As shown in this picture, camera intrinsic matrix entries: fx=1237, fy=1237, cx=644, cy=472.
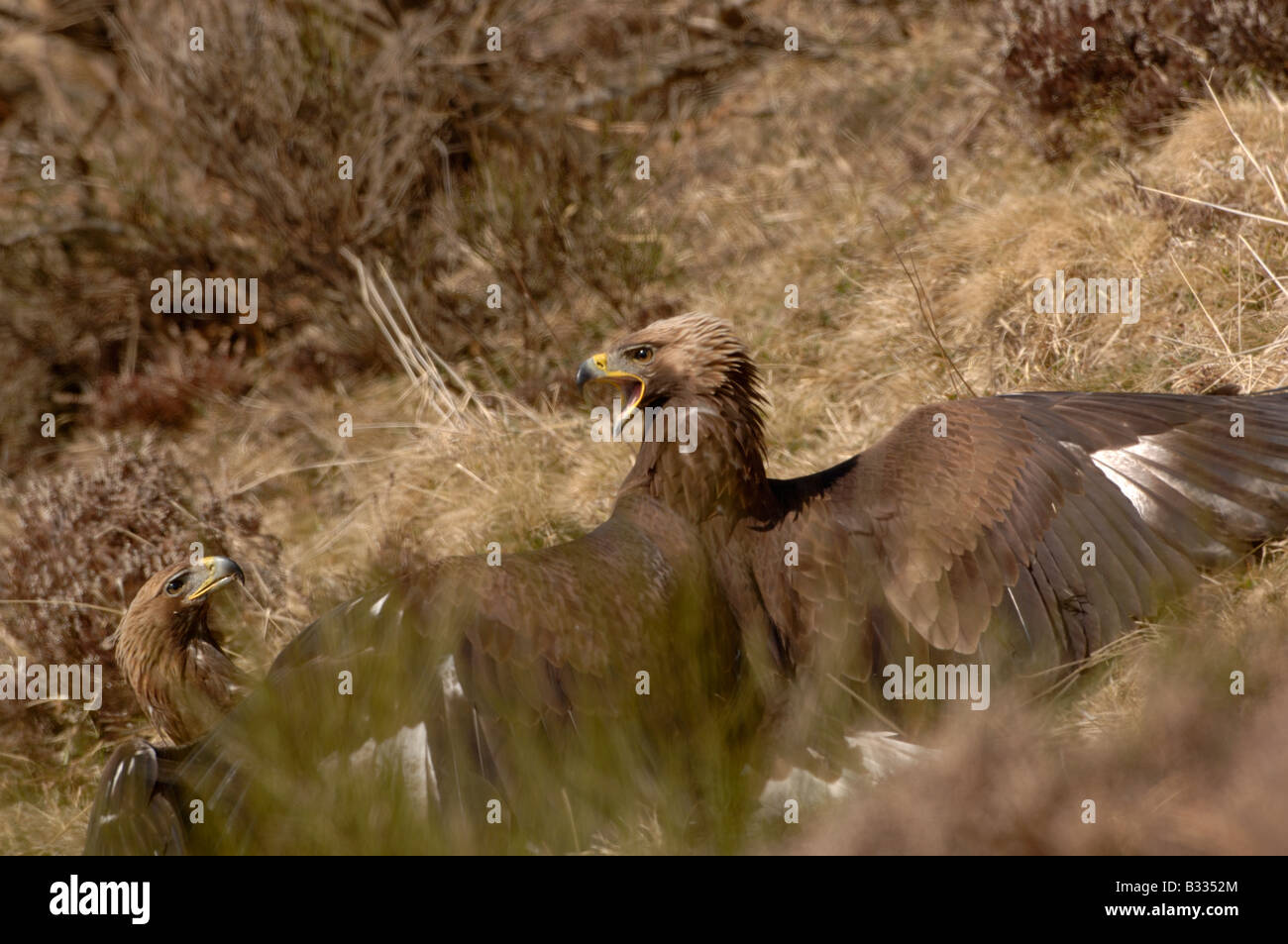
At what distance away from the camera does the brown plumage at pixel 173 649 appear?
15.4 ft

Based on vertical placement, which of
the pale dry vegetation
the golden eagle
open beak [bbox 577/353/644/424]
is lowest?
the golden eagle

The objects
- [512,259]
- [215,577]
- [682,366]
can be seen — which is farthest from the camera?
[512,259]

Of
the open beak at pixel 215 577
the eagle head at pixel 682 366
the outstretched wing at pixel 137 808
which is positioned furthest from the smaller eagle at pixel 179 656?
the eagle head at pixel 682 366

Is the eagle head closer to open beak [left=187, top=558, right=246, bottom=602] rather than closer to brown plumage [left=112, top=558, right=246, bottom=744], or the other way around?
open beak [left=187, top=558, right=246, bottom=602]

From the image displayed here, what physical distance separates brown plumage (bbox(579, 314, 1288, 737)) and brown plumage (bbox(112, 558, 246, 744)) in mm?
1793

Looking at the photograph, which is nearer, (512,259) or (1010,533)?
(1010,533)

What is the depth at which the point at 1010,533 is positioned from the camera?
3.87 meters

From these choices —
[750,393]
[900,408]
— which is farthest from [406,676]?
[900,408]

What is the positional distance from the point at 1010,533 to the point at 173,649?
3.11 metres

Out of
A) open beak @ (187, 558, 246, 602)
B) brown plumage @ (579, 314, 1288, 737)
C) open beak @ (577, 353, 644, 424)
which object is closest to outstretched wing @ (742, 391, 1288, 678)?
brown plumage @ (579, 314, 1288, 737)

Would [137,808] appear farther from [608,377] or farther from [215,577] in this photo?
[608,377]

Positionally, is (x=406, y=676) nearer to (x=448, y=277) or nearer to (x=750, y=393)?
(x=750, y=393)

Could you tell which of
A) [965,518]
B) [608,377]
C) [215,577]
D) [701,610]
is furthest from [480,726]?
[215,577]

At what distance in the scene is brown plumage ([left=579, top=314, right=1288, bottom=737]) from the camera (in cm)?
381
